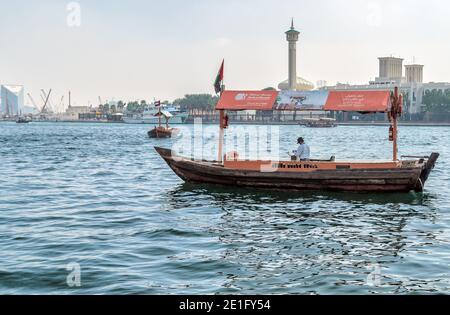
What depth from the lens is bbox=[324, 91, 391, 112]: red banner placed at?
20.6m

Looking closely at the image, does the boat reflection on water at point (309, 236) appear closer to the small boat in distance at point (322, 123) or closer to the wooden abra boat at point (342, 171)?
the wooden abra boat at point (342, 171)

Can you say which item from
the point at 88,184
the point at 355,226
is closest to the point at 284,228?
the point at 355,226

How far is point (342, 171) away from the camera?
20375mm

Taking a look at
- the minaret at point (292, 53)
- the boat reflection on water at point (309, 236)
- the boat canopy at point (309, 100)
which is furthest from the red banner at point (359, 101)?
the minaret at point (292, 53)

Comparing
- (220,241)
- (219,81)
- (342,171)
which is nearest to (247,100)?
(219,81)

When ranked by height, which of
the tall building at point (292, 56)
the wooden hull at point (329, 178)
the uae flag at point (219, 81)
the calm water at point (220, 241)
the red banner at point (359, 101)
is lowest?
the calm water at point (220, 241)

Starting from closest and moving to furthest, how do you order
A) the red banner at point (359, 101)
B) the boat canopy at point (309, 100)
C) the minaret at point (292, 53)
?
1. the red banner at point (359, 101)
2. the boat canopy at point (309, 100)
3. the minaret at point (292, 53)

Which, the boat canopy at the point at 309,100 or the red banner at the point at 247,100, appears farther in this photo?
the red banner at the point at 247,100

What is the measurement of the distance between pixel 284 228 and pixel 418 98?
177164 millimetres

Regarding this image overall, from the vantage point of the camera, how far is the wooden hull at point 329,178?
20.0m

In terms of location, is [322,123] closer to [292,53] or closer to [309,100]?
[292,53]

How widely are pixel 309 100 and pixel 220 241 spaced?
1015 cm

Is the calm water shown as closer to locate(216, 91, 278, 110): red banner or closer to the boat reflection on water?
the boat reflection on water

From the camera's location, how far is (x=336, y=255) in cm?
1187
